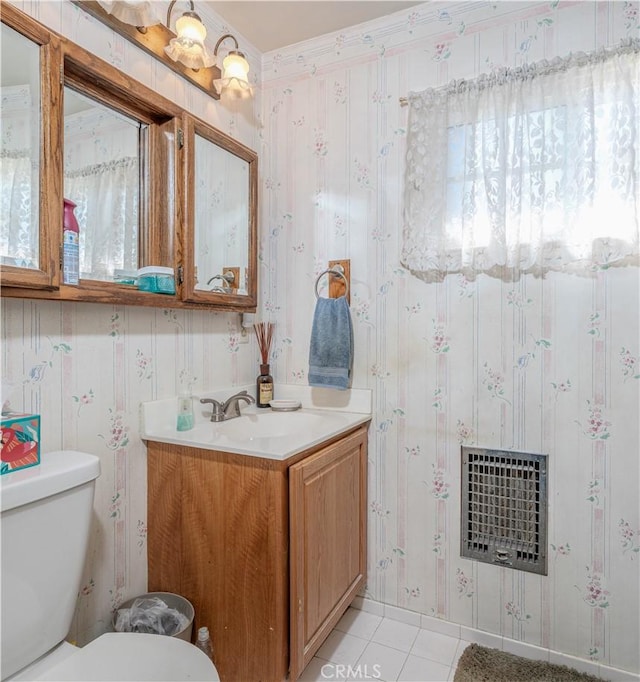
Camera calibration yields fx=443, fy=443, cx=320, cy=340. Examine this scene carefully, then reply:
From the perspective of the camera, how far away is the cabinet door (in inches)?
51.4

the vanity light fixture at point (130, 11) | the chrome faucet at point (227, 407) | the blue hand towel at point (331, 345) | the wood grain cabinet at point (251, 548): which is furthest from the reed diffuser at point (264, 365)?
the vanity light fixture at point (130, 11)

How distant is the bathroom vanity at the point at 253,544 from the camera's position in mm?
1276

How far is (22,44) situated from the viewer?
1068 mm

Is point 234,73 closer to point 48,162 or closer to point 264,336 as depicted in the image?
point 48,162

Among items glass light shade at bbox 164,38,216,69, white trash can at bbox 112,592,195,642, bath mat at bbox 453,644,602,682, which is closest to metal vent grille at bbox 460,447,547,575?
bath mat at bbox 453,644,602,682

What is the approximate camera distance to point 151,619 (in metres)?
1.36

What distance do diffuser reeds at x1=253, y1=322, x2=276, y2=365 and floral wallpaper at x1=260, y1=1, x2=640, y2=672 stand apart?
0.20 ft

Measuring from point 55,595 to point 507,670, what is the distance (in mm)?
1443

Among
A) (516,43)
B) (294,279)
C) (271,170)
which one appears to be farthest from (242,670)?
(516,43)

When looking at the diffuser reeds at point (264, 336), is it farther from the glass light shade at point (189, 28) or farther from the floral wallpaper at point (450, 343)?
the glass light shade at point (189, 28)

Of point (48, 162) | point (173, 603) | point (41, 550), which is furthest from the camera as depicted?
point (173, 603)

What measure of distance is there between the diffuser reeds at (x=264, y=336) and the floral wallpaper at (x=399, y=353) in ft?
0.14

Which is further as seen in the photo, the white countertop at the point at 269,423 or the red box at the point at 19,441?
the white countertop at the point at 269,423

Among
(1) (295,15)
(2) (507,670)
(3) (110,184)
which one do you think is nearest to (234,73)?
(1) (295,15)
